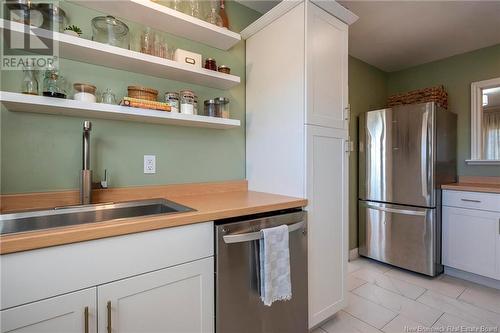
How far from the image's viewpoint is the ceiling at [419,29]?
1.95 metres

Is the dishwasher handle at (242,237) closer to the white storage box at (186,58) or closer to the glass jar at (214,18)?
the white storage box at (186,58)

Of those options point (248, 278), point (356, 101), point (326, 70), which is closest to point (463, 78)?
point (356, 101)

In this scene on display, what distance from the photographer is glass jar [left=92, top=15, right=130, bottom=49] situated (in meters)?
1.31

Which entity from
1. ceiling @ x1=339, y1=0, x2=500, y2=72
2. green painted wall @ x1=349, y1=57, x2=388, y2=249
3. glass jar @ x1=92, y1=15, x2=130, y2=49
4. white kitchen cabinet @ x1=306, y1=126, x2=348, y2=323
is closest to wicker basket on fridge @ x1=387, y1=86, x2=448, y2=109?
green painted wall @ x1=349, y1=57, x2=388, y2=249

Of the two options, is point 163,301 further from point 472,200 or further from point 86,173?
point 472,200

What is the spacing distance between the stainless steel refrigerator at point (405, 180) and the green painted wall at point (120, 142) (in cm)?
161

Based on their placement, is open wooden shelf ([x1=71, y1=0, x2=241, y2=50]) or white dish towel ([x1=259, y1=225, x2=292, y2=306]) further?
Answer: open wooden shelf ([x1=71, y1=0, x2=241, y2=50])

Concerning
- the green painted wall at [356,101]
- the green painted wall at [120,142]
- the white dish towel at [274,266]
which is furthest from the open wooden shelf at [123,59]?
the green painted wall at [356,101]

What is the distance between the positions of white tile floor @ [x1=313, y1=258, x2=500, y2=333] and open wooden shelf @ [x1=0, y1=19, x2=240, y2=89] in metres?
1.86

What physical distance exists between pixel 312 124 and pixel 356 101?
5.80 ft

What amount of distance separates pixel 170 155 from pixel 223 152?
16.2 inches

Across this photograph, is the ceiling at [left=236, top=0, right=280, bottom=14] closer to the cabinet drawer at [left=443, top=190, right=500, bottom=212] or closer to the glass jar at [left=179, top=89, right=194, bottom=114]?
the glass jar at [left=179, top=89, right=194, bottom=114]

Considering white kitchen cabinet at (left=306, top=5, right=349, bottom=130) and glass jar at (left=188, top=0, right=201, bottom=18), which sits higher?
glass jar at (left=188, top=0, right=201, bottom=18)

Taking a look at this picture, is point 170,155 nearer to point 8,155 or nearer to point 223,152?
point 223,152
